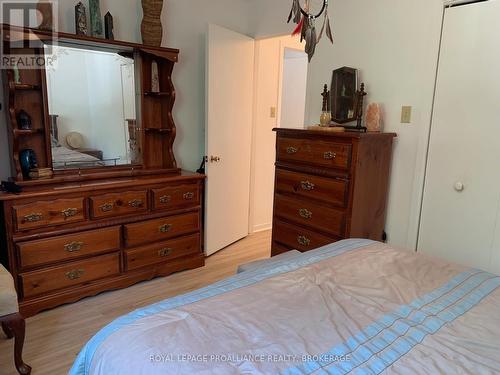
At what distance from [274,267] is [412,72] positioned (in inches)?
68.2

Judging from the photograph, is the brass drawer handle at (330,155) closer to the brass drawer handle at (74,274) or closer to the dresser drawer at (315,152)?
the dresser drawer at (315,152)

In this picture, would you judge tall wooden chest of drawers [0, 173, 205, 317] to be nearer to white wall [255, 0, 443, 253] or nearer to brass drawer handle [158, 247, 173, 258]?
brass drawer handle [158, 247, 173, 258]

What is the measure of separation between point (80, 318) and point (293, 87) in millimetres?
3342

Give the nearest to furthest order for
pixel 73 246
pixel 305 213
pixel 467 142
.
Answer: pixel 467 142 → pixel 73 246 → pixel 305 213

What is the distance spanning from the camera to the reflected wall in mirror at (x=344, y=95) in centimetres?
263

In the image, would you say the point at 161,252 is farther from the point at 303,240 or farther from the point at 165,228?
the point at 303,240

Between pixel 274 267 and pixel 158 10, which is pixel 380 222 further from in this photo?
pixel 158 10

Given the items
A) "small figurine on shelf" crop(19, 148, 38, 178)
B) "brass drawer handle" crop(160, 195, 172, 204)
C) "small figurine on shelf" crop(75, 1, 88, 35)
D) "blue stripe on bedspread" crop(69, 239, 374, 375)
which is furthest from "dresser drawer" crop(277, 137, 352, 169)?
"small figurine on shelf" crop(19, 148, 38, 178)

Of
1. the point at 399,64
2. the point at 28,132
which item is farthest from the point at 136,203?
the point at 399,64

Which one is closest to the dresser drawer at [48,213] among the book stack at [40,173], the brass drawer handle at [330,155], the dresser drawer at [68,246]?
the dresser drawer at [68,246]

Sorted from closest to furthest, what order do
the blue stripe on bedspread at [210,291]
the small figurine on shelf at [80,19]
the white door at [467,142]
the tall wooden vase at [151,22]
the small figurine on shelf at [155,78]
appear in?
the blue stripe on bedspread at [210,291] < the white door at [467,142] < the small figurine on shelf at [80,19] < the tall wooden vase at [151,22] < the small figurine on shelf at [155,78]

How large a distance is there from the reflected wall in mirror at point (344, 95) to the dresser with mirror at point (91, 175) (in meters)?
1.20

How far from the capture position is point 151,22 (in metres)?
2.80

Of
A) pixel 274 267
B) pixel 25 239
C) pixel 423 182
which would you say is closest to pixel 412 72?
pixel 423 182
